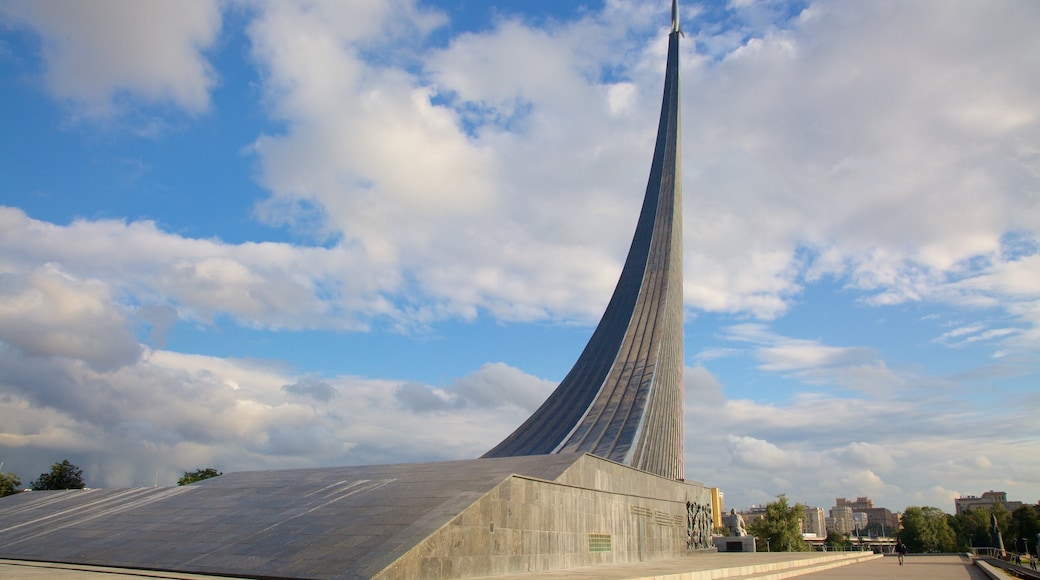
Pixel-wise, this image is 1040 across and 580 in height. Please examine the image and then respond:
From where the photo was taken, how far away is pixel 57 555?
8750 mm

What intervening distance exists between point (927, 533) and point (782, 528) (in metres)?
24.5

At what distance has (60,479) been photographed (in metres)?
24.6

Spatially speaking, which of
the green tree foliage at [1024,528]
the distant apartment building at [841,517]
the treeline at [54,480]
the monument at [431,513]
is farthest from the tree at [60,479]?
the distant apartment building at [841,517]

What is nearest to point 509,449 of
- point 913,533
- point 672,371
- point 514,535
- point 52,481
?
point 672,371

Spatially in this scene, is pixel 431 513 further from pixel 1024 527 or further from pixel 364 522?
pixel 1024 527

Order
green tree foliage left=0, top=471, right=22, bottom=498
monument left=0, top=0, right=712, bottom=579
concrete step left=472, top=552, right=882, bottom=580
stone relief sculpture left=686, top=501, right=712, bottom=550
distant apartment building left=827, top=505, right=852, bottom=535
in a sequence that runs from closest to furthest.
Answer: monument left=0, top=0, right=712, bottom=579 < concrete step left=472, top=552, right=882, bottom=580 < stone relief sculpture left=686, top=501, right=712, bottom=550 < green tree foliage left=0, top=471, right=22, bottom=498 < distant apartment building left=827, top=505, right=852, bottom=535

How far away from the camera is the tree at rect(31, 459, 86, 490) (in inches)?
960

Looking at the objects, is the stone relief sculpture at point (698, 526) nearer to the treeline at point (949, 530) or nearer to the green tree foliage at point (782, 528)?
the green tree foliage at point (782, 528)

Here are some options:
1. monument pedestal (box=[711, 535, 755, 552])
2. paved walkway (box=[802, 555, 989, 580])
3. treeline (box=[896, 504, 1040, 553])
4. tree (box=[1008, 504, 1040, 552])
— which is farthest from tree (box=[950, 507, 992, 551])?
paved walkway (box=[802, 555, 989, 580])

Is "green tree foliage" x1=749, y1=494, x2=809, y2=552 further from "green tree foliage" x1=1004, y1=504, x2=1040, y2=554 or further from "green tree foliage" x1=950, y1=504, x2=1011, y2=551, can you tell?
"green tree foliage" x1=950, y1=504, x2=1011, y2=551

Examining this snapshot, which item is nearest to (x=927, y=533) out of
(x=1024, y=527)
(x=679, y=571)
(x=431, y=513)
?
(x=1024, y=527)

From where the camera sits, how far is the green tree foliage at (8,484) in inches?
922

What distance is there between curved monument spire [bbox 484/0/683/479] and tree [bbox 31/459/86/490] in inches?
705

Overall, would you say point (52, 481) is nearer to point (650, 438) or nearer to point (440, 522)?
point (650, 438)
